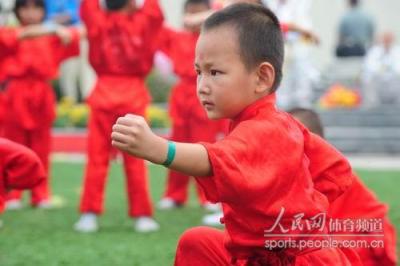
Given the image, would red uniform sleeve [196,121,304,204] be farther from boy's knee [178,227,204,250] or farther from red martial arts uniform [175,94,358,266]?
boy's knee [178,227,204,250]

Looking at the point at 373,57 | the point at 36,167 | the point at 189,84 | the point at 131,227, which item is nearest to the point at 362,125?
the point at 373,57

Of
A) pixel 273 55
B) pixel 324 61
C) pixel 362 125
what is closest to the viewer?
pixel 273 55

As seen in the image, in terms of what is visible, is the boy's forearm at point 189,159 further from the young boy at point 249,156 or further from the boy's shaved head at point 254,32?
the boy's shaved head at point 254,32

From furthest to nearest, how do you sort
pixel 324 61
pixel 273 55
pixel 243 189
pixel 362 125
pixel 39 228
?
pixel 324 61 < pixel 362 125 < pixel 39 228 < pixel 273 55 < pixel 243 189

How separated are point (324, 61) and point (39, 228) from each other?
15381mm

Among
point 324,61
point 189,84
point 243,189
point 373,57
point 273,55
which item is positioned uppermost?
point 273,55

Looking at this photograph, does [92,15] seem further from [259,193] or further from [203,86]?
[259,193]

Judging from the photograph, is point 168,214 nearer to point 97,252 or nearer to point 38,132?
point 38,132

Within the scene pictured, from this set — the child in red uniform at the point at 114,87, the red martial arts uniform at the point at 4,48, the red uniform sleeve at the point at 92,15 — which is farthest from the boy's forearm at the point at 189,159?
the red martial arts uniform at the point at 4,48

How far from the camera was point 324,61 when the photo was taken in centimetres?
2089

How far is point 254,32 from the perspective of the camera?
3.00m

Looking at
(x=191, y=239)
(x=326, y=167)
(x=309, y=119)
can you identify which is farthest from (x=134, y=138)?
(x=309, y=119)

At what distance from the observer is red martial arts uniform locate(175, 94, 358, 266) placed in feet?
9.12

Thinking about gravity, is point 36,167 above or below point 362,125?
above
